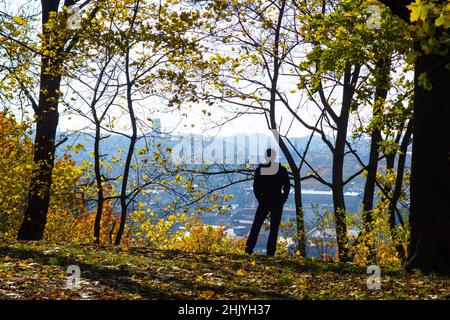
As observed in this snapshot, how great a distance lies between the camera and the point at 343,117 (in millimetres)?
19188

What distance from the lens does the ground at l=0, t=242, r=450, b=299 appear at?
698cm

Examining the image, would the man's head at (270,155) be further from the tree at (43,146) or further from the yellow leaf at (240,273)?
the tree at (43,146)

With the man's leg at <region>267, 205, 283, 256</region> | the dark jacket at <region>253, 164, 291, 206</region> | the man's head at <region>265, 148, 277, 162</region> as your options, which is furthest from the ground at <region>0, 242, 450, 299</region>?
the man's head at <region>265, 148, 277, 162</region>

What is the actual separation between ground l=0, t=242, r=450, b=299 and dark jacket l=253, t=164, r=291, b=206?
1.10m

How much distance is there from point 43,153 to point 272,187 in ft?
26.9

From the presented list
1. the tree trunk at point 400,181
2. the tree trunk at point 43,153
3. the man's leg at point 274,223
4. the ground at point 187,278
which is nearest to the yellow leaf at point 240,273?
the ground at point 187,278

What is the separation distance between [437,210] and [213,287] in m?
3.58

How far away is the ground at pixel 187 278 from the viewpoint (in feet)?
22.9

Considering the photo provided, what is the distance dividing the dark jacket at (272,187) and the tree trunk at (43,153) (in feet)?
24.0

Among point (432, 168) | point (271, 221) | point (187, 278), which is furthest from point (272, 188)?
point (187, 278)

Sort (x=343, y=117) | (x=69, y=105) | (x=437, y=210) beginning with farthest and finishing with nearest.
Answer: (x=343, y=117), (x=69, y=105), (x=437, y=210)
